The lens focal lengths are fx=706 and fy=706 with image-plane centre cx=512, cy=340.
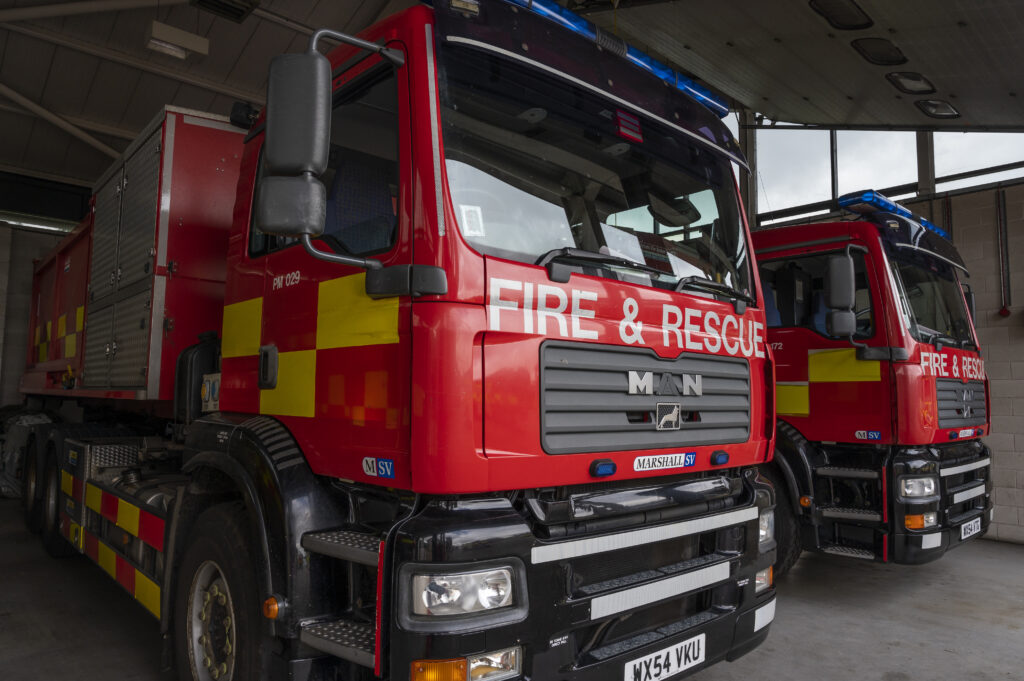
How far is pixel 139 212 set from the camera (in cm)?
381

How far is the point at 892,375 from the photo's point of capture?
446 centimetres

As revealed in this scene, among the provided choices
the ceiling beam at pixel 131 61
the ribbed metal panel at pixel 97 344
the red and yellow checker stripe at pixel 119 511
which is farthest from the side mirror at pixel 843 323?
the ceiling beam at pixel 131 61

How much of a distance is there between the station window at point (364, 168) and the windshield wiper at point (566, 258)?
0.45 m

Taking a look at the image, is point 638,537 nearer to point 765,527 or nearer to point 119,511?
point 765,527

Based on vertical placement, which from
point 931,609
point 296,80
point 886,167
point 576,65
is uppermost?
point 886,167

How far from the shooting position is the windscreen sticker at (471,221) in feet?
6.40

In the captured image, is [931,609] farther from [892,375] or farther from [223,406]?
[223,406]

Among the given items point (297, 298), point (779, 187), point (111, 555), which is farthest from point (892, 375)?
point (779, 187)

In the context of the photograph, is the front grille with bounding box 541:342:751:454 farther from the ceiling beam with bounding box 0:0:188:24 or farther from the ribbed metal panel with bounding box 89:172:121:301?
the ceiling beam with bounding box 0:0:188:24

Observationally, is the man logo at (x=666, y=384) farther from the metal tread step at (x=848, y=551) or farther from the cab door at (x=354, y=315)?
the metal tread step at (x=848, y=551)

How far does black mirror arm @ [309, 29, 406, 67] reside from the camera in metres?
1.93

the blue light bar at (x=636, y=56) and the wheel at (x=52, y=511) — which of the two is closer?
the blue light bar at (x=636, y=56)

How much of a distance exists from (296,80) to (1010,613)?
16.8 feet

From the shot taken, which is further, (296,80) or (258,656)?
(258,656)
